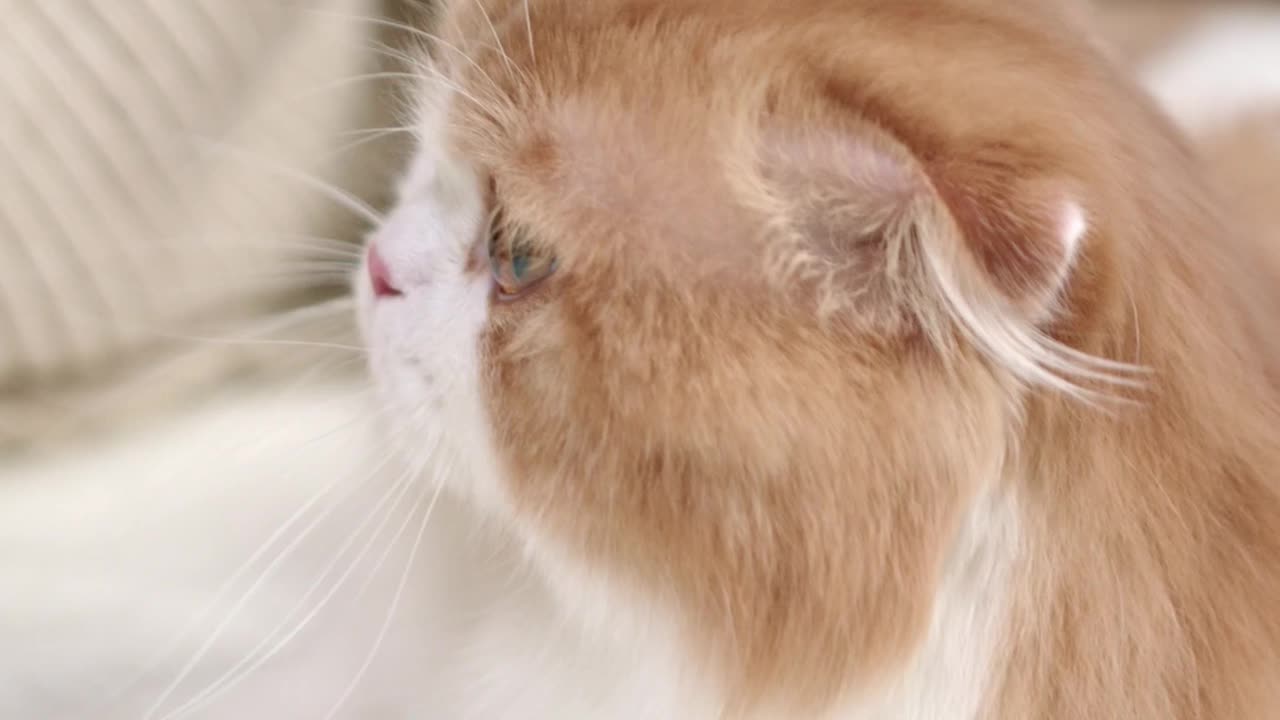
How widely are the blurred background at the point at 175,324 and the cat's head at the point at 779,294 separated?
0.25 metres

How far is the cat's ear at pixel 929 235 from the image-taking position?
0.45m

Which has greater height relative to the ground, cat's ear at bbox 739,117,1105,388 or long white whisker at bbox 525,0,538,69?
long white whisker at bbox 525,0,538,69

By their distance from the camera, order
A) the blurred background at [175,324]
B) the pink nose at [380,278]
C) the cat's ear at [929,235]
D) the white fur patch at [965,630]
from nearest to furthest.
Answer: the cat's ear at [929,235] < the white fur patch at [965,630] < the pink nose at [380,278] < the blurred background at [175,324]

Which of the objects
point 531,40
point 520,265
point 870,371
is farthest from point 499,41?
point 870,371

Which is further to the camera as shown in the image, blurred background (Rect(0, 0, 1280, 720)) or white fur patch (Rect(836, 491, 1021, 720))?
blurred background (Rect(0, 0, 1280, 720))

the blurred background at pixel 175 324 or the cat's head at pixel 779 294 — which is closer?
the cat's head at pixel 779 294

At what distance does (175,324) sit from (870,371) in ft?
2.17

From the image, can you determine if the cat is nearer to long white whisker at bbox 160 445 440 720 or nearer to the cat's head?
the cat's head

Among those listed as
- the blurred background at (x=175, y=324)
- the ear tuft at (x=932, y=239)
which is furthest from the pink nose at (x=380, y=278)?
the ear tuft at (x=932, y=239)

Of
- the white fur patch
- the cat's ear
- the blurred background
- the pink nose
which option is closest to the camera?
the cat's ear

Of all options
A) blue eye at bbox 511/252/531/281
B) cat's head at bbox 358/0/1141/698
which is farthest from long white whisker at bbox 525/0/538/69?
blue eye at bbox 511/252/531/281

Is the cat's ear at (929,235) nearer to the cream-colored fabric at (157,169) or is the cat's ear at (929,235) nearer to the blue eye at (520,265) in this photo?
the blue eye at (520,265)

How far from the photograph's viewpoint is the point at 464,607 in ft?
2.80

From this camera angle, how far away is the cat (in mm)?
500
